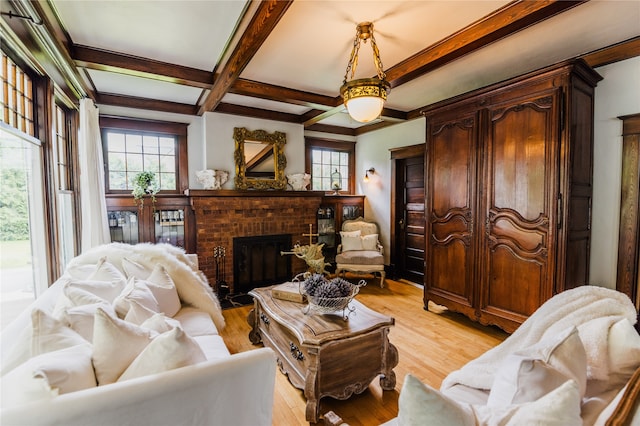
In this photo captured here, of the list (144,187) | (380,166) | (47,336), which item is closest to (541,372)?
(47,336)

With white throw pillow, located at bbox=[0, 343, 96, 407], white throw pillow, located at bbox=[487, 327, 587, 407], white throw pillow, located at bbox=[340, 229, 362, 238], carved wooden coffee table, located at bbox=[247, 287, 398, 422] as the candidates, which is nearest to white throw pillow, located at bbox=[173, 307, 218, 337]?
carved wooden coffee table, located at bbox=[247, 287, 398, 422]

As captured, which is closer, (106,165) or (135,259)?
(135,259)

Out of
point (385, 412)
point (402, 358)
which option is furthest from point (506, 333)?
point (385, 412)

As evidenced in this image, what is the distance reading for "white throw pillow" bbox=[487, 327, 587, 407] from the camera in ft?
3.04

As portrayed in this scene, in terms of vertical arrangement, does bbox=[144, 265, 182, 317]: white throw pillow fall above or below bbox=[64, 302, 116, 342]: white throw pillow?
below

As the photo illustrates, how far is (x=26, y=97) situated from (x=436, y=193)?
3709 millimetres

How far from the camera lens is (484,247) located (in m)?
2.94

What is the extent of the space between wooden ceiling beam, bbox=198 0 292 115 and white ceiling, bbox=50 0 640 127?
13 centimetres

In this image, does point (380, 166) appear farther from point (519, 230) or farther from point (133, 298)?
point (133, 298)

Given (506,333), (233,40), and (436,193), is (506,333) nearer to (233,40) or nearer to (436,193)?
(436,193)

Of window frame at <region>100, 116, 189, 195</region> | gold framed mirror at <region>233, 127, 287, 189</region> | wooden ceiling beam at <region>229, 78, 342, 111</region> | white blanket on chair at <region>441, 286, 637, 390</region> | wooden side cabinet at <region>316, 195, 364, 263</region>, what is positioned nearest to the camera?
white blanket on chair at <region>441, 286, 637, 390</region>

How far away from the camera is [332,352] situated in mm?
1825

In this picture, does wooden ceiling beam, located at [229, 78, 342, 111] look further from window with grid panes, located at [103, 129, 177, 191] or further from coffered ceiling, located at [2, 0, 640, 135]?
window with grid panes, located at [103, 129, 177, 191]

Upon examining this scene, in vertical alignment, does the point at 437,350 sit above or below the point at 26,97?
below
